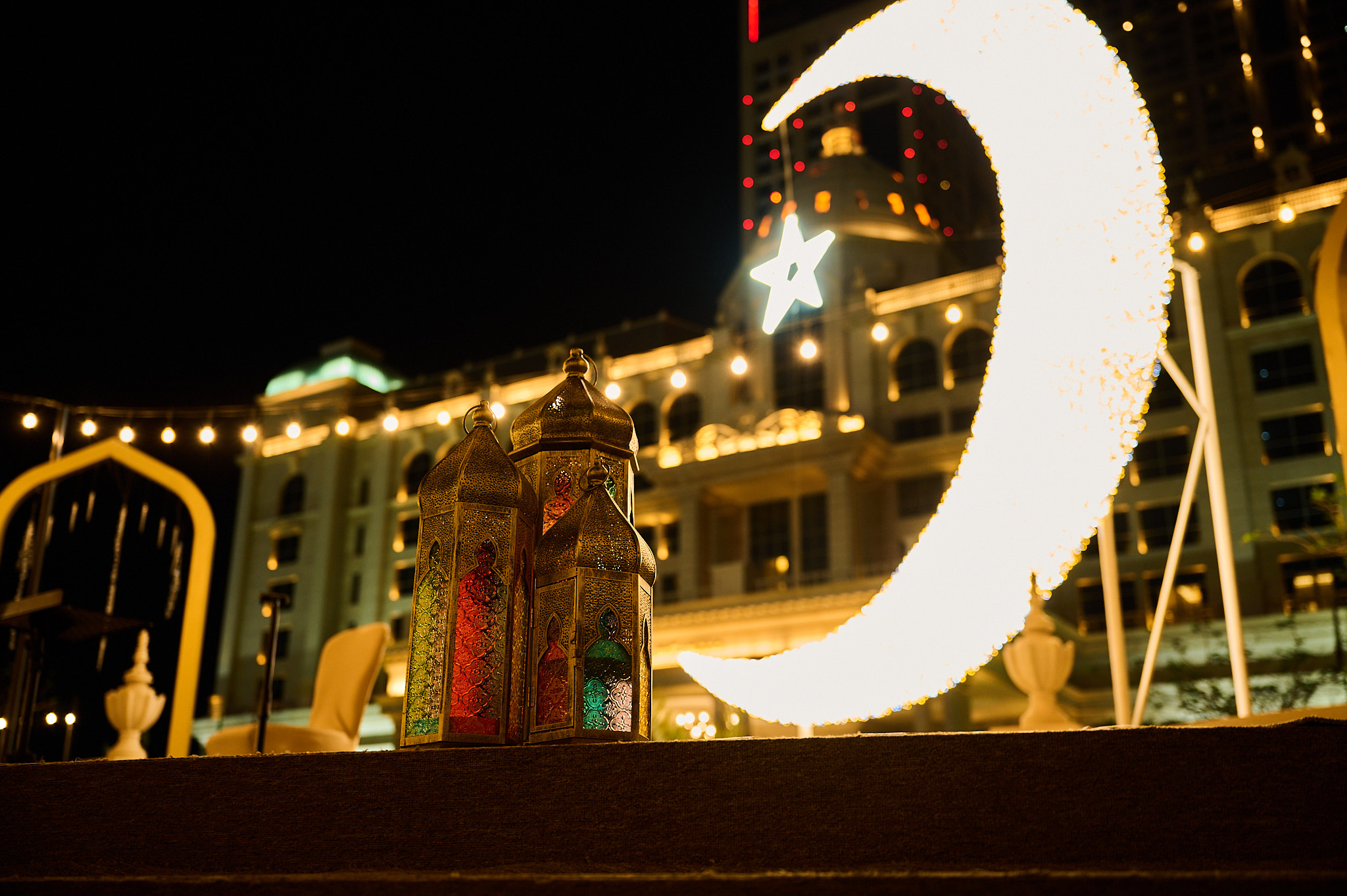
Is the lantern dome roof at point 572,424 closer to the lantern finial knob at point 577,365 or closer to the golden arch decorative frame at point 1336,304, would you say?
the lantern finial knob at point 577,365

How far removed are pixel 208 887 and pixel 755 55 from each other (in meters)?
45.8

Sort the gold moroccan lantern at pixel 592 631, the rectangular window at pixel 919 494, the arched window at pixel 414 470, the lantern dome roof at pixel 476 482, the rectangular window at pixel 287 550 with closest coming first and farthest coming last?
the gold moroccan lantern at pixel 592 631, the lantern dome roof at pixel 476 482, the rectangular window at pixel 919 494, the arched window at pixel 414 470, the rectangular window at pixel 287 550

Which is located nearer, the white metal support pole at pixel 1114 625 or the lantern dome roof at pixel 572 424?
the lantern dome roof at pixel 572 424

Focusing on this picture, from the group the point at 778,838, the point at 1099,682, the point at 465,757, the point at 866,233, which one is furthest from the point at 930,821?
the point at 866,233

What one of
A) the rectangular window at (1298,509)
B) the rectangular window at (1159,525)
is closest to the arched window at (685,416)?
the rectangular window at (1159,525)

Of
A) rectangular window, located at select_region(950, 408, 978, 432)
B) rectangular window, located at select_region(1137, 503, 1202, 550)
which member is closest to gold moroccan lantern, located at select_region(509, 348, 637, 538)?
rectangular window, located at select_region(1137, 503, 1202, 550)

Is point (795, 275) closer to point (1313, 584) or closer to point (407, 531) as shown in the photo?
point (1313, 584)

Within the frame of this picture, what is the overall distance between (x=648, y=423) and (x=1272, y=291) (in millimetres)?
15690

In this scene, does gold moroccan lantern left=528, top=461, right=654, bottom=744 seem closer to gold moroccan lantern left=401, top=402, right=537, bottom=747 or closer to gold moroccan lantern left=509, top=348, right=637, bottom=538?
gold moroccan lantern left=401, top=402, right=537, bottom=747

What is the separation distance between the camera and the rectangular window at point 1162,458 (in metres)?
24.5

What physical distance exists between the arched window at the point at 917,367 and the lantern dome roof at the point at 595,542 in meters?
26.7

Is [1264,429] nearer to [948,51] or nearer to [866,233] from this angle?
[866,233]

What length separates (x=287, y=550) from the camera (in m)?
37.8

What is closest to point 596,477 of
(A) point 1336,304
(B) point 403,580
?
(A) point 1336,304
